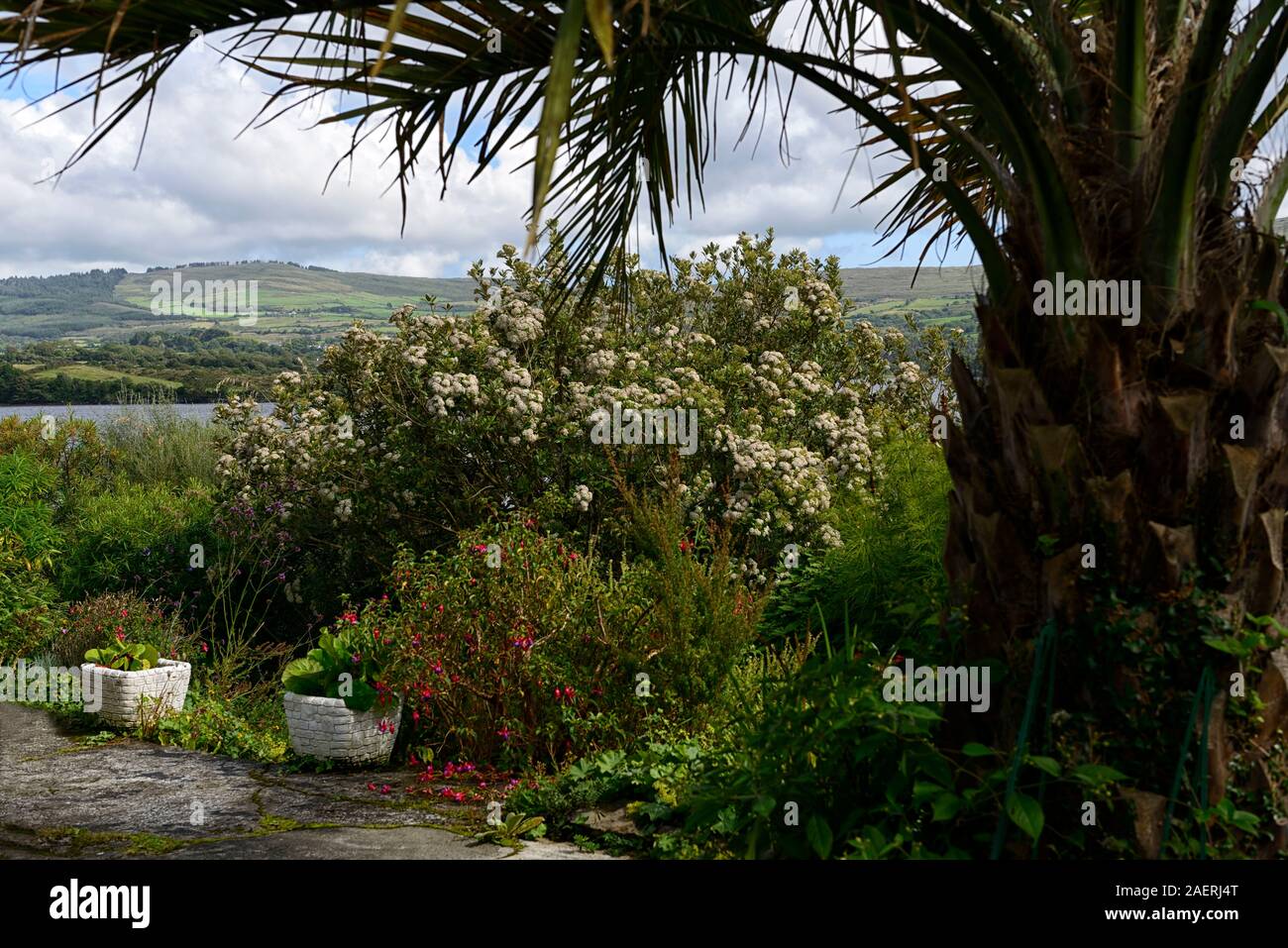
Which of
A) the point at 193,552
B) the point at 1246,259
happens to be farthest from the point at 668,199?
the point at 193,552

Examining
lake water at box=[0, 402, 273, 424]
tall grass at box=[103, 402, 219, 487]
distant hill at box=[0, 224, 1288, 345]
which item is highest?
distant hill at box=[0, 224, 1288, 345]

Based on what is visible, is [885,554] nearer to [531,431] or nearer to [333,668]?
[531,431]

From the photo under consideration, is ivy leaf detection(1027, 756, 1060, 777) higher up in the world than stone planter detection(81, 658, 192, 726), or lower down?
higher up

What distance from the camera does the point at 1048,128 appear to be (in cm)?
314

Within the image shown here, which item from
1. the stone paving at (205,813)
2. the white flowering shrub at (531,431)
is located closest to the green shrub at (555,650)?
the stone paving at (205,813)

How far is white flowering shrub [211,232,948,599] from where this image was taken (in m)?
8.58

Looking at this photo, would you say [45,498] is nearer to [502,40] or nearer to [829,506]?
[829,506]

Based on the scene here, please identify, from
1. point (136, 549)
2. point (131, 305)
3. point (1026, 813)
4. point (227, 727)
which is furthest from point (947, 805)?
point (131, 305)

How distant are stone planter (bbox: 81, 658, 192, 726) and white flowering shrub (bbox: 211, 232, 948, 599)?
169 centimetres

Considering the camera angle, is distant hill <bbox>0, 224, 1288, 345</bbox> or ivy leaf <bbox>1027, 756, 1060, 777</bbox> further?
distant hill <bbox>0, 224, 1288, 345</bbox>

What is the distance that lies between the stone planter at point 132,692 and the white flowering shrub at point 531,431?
1.69 metres

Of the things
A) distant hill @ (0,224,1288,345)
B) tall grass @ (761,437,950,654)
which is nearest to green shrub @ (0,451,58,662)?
tall grass @ (761,437,950,654)

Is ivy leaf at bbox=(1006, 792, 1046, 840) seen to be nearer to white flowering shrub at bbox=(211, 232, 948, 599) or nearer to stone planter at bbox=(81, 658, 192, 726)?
white flowering shrub at bbox=(211, 232, 948, 599)

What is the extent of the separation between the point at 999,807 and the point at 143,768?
4.99 meters
